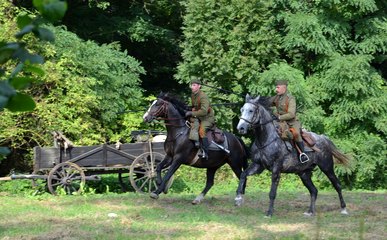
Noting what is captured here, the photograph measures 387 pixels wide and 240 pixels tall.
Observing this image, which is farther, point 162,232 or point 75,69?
point 75,69

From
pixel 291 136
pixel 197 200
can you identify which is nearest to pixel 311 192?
pixel 291 136

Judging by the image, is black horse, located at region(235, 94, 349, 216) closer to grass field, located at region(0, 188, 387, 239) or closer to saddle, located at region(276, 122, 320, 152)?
saddle, located at region(276, 122, 320, 152)

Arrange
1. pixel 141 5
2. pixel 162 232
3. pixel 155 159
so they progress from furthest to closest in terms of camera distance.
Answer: pixel 141 5
pixel 155 159
pixel 162 232

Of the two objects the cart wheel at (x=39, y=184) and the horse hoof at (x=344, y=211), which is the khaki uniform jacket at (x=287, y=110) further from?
the cart wheel at (x=39, y=184)

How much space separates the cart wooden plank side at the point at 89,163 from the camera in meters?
15.7

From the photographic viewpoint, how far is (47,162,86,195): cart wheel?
15523 mm

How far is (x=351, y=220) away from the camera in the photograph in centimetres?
1082

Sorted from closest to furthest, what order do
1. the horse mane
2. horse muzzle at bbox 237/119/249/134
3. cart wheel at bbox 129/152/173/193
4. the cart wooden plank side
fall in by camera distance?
horse muzzle at bbox 237/119/249/134, the horse mane, the cart wooden plank side, cart wheel at bbox 129/152/173/193

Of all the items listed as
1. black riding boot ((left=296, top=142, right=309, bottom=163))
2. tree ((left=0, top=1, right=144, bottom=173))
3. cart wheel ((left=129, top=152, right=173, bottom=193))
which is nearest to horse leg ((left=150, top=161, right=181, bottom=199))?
black riding boot ((left=296, top=142, right=309, bottom=163))

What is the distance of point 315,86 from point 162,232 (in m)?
14.2

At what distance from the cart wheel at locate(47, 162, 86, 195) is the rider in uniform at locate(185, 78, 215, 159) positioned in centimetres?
360

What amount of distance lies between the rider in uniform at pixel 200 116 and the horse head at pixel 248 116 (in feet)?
5.85

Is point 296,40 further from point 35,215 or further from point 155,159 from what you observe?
point 35,215

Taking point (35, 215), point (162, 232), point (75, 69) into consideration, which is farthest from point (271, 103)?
point (75, 69)
